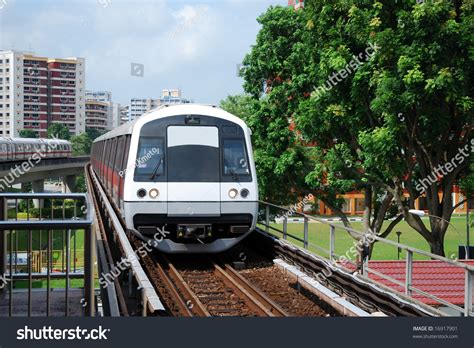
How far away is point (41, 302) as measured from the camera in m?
6.99

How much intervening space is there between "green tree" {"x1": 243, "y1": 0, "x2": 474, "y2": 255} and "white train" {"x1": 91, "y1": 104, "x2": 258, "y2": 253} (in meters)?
4.28

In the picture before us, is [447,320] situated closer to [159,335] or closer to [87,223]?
[159,335]

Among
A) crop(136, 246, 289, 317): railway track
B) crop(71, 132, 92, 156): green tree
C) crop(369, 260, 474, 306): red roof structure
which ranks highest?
crop(71, 132, 92, 156): green tree

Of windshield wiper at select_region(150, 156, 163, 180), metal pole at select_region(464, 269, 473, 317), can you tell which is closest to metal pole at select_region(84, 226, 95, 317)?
metal pole at select_region(464, 269, 473, 317)

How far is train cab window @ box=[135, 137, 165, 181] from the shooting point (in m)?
11.7

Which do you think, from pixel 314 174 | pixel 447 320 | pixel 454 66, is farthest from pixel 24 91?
pixel 447 320

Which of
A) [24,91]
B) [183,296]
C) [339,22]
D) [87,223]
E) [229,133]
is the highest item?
[24,91]

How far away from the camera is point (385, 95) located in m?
14.4

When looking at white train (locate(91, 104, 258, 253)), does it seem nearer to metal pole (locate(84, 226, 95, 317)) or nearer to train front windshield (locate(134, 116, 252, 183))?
train front windshield (locate(134, 116, 252, 183))

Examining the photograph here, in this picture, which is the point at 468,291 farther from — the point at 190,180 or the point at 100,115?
the point at 100,115

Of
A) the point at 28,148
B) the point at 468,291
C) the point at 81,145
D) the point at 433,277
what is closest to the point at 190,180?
the point at 468,291

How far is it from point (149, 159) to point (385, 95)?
5.54 metres

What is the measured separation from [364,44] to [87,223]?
12385 mm

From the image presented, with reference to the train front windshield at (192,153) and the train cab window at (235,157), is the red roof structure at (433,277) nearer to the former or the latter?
the train cab window at (235,157)
